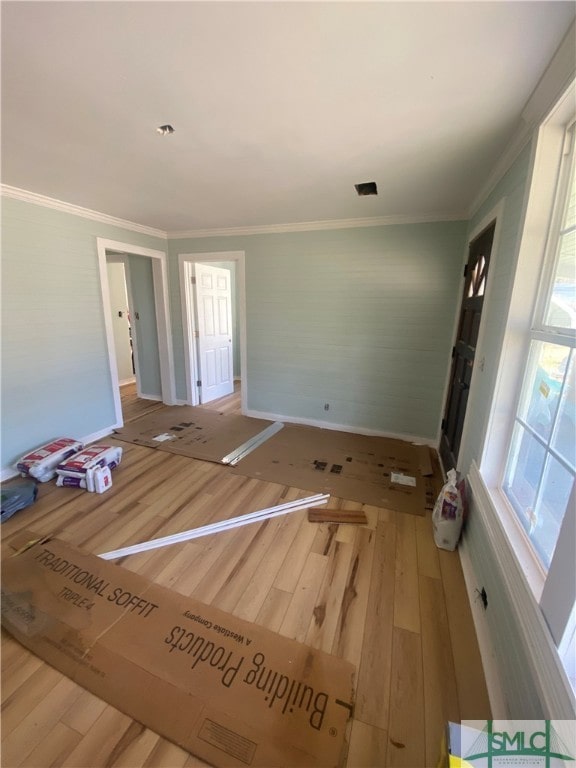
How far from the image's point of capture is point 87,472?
2.52 meters

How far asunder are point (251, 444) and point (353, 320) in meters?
1.86

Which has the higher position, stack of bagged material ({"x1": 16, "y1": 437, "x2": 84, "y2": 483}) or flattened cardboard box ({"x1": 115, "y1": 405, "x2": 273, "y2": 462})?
stack of bagged material ({"x1": 16, "y1": 437, "x2": 84, "y2": 483})

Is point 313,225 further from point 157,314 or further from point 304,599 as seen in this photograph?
point 304,599

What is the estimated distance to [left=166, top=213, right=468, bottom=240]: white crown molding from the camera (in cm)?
304

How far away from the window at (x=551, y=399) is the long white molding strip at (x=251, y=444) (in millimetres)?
2291

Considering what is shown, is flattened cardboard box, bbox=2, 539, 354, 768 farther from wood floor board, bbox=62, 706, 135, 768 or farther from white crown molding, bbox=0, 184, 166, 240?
white crown molding, bbox=0, 184, 166, 240

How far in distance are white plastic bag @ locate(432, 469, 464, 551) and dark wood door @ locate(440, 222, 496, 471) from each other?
665 mm

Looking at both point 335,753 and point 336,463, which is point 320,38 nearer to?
point 335,753

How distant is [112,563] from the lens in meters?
1.81

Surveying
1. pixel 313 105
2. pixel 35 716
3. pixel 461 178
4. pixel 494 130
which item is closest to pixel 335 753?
pixel 35 716

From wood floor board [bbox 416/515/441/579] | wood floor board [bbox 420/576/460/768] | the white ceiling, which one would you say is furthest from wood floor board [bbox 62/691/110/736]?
the white ceiling

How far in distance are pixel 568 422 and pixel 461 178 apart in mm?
1971

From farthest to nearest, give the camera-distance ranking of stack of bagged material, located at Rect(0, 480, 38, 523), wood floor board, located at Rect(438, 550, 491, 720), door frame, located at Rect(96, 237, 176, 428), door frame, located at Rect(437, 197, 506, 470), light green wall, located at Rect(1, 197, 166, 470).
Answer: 1. door frame, located at Rect(96, 237, 176, 428)
2. light green wall, located at Rect(1, 197, 166, 470)
3. stack of bagged material, located at Rect(0, 480, 38, 523)
4. door frame, located at Rect(437, 197, 506, 470)
5. wood floor board, located at Rect(438, 550, 491, 720)

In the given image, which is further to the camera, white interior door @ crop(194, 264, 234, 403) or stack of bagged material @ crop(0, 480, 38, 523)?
white interior door @ crop(194, 264, 234, 403)
